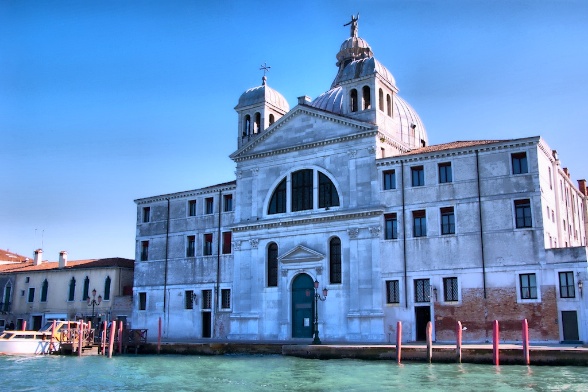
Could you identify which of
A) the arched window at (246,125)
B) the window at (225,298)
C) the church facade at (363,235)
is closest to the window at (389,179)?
the church facade at (363,235)

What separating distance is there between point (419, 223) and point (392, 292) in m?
3.17

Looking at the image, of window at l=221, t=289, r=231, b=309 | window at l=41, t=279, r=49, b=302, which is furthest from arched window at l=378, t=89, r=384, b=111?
window at l=41, t=279, r=49, b=302

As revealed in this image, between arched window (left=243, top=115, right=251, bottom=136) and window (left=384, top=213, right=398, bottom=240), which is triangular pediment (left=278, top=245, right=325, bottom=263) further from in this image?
arched window (left=243, top=115, right=251, bottom=136)

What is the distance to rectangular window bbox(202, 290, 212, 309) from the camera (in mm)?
36500

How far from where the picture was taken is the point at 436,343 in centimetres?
2836

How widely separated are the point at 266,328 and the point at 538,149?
1466cm

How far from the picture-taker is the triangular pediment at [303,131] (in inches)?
1293

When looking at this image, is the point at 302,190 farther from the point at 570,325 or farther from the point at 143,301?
the point at 570,325

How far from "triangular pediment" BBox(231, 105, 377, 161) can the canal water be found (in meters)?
11.3

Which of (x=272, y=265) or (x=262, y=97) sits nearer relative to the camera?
(x=272, y=265)

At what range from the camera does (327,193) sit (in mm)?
33156

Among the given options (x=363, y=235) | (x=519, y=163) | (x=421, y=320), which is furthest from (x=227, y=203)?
(x=519, y=163)

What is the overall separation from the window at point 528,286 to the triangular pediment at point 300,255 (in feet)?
29.3

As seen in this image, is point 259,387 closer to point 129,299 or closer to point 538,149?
point 538,149
